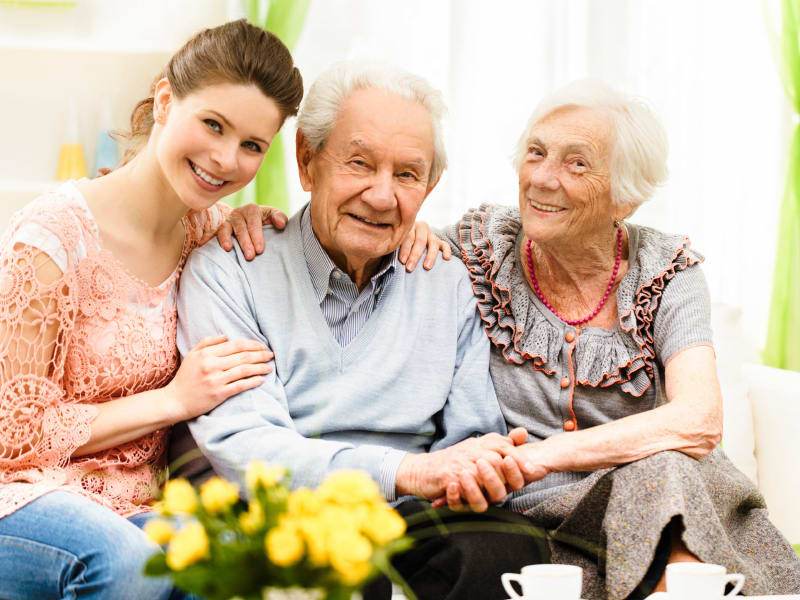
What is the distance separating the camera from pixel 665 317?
1842mm

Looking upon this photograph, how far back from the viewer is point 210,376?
162 cm

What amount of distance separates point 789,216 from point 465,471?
7.30 ft

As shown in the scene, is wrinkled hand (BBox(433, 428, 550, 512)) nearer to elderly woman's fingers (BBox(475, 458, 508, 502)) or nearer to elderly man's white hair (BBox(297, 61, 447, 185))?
elderly woman's fingers (BBox(475, 458, 508, 502))

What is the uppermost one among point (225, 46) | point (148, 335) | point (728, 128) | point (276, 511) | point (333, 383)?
point (225, 46)

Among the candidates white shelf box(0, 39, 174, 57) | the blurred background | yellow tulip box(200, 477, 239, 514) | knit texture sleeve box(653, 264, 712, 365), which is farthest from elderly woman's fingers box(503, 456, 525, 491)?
white shelf box(0, 39, 174, 57)

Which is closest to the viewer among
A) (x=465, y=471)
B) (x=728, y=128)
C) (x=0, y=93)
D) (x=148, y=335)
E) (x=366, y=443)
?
(x=465, y=471)

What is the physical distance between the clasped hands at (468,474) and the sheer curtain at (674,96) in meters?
1.86

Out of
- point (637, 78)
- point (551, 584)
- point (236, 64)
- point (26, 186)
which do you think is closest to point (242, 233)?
point (236, 64)

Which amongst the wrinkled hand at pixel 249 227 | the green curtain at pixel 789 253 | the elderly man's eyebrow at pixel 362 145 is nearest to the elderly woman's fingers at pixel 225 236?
the wrinkled hand at pixel 249 227

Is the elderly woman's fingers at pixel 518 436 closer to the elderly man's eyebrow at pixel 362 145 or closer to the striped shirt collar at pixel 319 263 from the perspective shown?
the striped shirt collar at pixel 319 263

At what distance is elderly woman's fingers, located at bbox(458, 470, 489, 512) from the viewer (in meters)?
1.57

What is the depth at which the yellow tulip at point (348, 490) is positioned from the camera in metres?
0.81

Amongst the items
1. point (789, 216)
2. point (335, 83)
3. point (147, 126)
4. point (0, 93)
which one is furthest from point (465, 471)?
point (0, 93)

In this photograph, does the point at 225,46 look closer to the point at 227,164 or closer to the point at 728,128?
the point at 227,164
